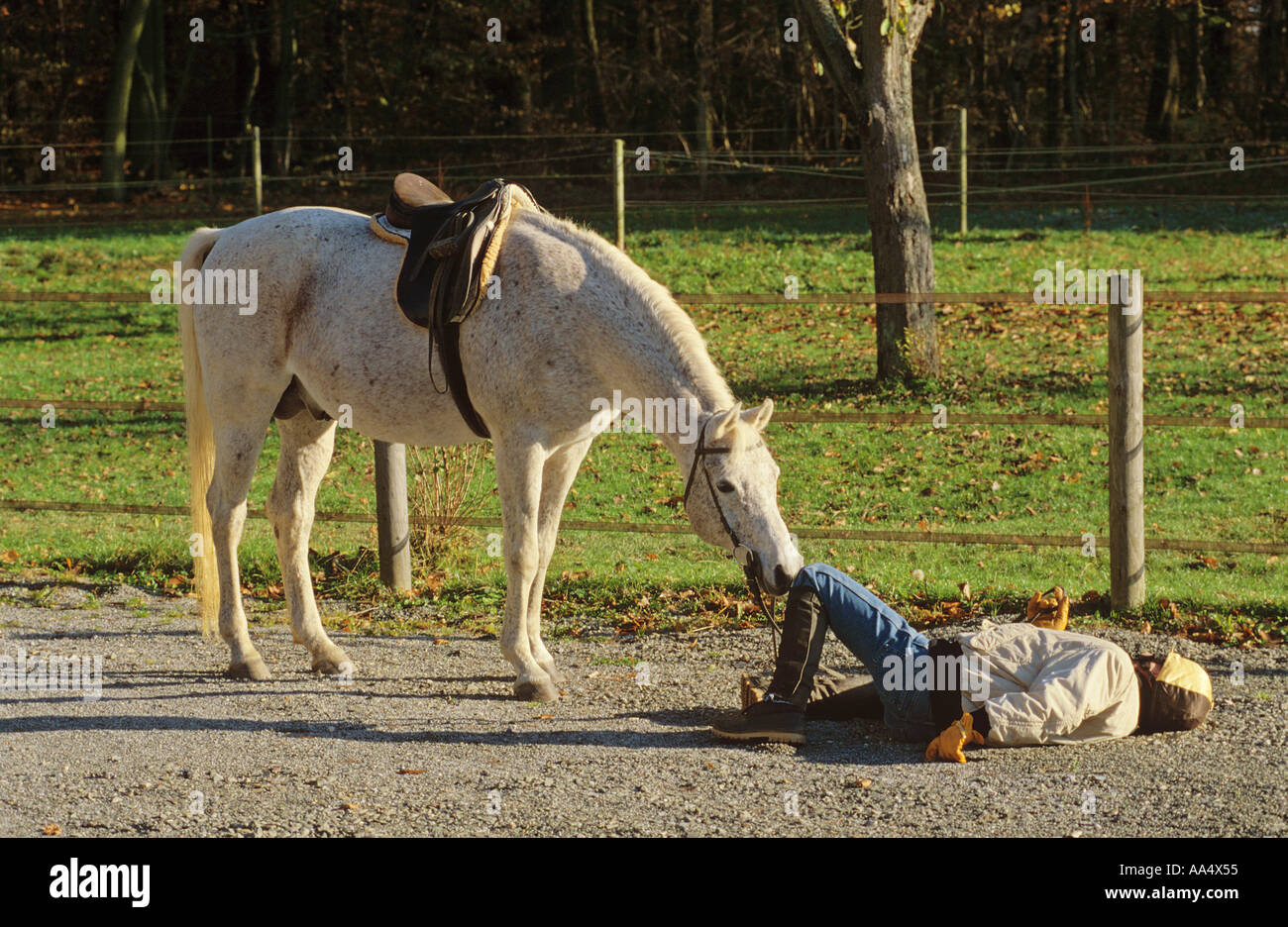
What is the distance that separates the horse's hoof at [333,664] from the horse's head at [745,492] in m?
1.98

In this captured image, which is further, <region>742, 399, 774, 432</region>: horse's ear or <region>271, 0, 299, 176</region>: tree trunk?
A: <region>271, 0, 299, 176</region>: tree trunk

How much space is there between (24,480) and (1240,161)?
1833cm

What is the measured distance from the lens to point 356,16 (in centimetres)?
2920

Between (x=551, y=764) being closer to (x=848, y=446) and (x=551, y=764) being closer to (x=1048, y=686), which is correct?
(x=1048, y=686)

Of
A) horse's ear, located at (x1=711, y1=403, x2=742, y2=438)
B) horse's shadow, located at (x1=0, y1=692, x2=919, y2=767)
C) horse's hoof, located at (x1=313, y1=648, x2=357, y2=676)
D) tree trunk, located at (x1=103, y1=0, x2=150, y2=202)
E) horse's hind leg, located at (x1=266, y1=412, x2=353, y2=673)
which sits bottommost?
horse's shadow, located at (x1=0, y1=692, x2=919, y2=767)

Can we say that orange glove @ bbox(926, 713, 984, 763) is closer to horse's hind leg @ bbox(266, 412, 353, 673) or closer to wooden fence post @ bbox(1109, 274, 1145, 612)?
wooden fence post @ bbox(1109, 274, 1145, 612)

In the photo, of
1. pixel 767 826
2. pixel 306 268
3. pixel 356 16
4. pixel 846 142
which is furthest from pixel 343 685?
pixel 356 16

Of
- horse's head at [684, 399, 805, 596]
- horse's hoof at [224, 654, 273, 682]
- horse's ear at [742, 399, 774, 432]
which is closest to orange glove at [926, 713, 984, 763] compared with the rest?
horse's head at [684, 399, 805, 596]

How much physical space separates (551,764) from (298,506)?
217cm

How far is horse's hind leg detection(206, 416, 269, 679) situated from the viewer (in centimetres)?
612

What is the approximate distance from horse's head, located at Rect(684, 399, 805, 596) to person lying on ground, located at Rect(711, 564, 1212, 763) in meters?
0.17

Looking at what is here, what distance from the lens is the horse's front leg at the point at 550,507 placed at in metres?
5.95

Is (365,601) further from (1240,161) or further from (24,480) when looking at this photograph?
(1240,161)

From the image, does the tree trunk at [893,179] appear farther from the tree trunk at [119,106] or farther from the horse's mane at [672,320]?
the tree trunk at [119,106]
